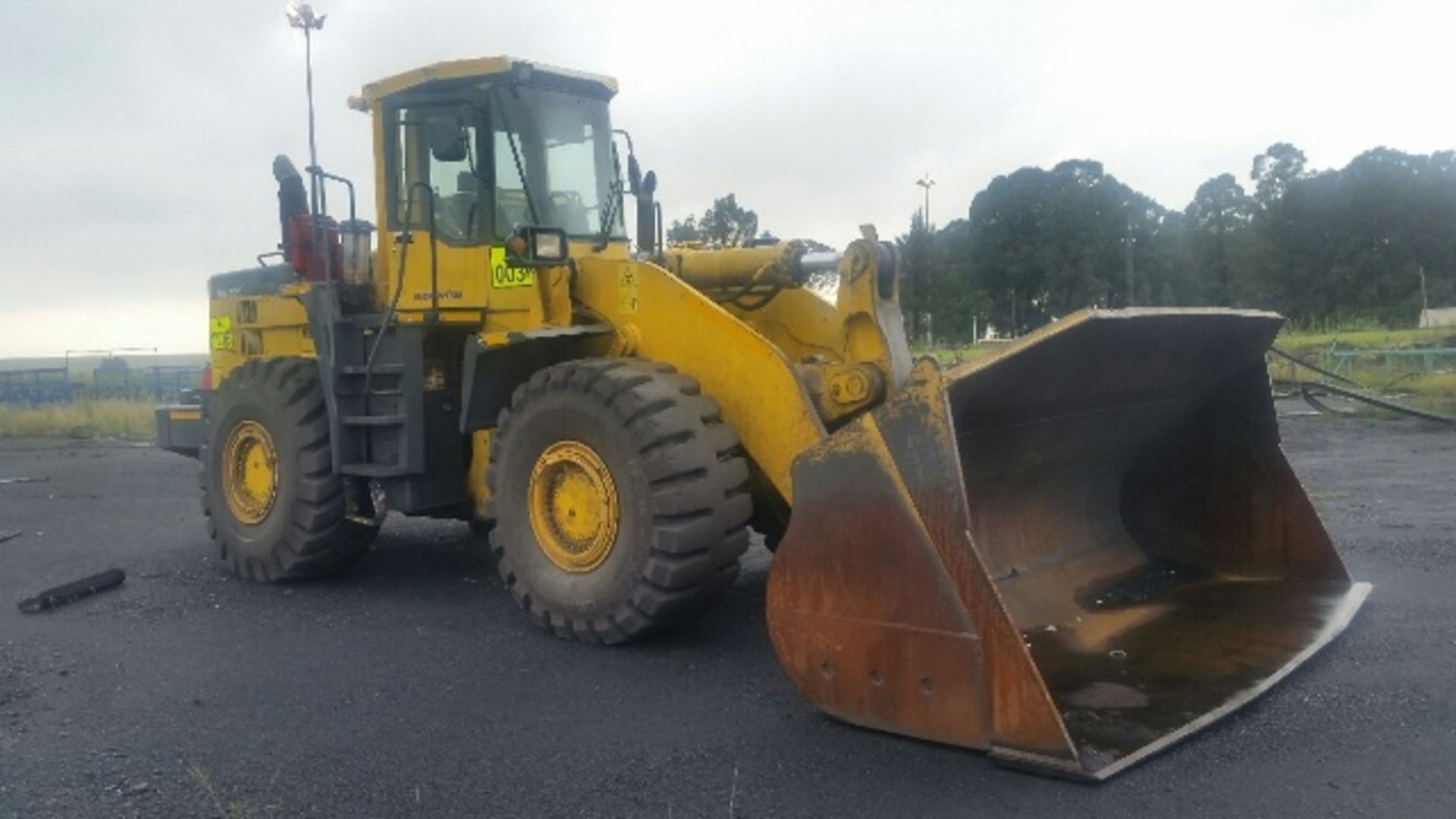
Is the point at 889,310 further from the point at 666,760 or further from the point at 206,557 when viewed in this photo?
the point at 206,557

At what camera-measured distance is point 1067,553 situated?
6.36 meters

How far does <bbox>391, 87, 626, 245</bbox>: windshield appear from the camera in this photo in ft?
23.8

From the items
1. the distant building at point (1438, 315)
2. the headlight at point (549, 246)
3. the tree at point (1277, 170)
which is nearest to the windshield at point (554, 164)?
the headlight at point (549, 246)

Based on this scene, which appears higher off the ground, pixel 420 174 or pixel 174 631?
pixel 420 174

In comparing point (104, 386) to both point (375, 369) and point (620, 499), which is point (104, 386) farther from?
point (620, 499)

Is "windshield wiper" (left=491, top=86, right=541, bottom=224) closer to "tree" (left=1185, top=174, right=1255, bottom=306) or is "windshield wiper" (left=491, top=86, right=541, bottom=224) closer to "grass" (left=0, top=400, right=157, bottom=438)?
"grass" (left=0, top=400, right=157, bottom=438)

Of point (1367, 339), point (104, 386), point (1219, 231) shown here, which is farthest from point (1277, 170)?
point (104, 386)

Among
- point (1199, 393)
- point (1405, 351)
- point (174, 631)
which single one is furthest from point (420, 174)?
point (1405, 351)

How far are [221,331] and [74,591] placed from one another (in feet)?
7.27

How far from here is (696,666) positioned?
578cm

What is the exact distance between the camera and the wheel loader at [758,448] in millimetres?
4555

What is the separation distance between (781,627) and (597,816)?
106 cm

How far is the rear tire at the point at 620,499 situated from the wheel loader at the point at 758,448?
1 cm

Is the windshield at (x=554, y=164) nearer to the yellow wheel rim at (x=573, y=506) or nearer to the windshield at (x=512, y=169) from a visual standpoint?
the windshield at (x=512, y=169)
